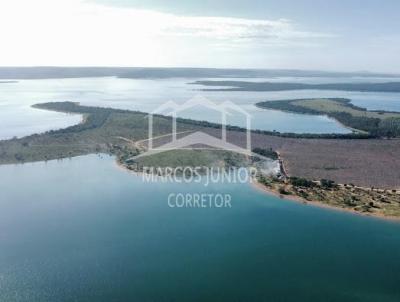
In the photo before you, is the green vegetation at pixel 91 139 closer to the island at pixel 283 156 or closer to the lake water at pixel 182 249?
the island at pixel 283 156

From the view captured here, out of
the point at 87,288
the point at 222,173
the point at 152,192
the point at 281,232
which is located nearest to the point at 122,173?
the point at 152,192

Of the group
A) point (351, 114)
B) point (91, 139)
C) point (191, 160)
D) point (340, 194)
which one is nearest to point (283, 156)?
point (191, 160)

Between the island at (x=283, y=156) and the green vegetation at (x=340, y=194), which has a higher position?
the island at (x=283, y=156)

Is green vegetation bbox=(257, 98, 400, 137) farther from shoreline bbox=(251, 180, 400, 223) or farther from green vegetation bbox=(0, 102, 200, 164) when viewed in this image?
shoreline bbox=(251, 180, 400, 223)

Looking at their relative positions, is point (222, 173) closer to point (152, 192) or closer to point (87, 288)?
point (152, 192)

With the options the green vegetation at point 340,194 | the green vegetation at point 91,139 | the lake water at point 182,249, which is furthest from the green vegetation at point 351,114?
the lake water at point 182,249

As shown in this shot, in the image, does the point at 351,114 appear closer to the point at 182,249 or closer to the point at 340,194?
the point at 340,194
